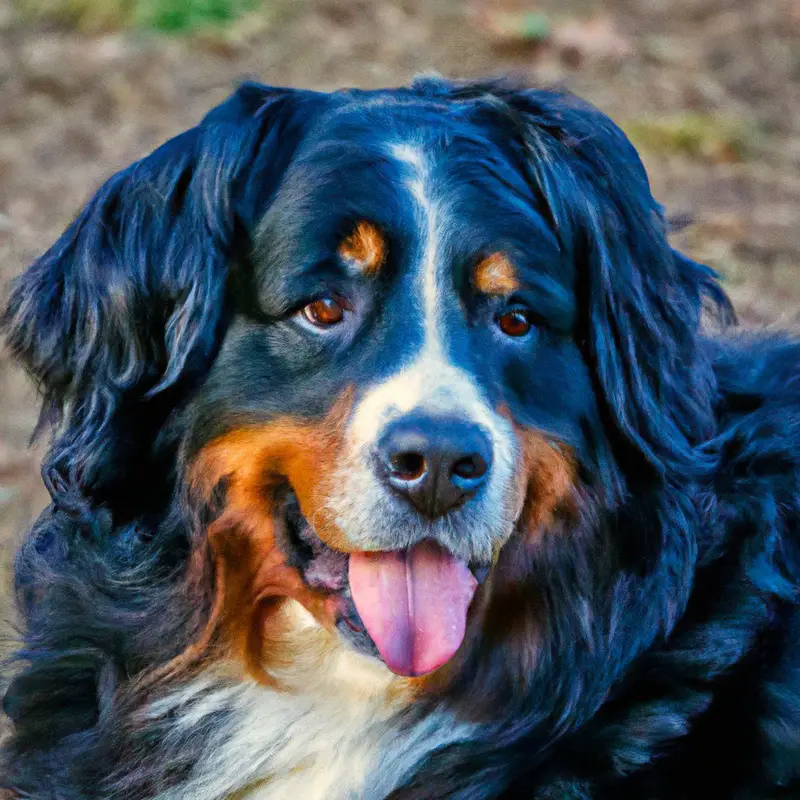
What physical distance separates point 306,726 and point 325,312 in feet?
3.02

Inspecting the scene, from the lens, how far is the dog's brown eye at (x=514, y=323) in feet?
9.05

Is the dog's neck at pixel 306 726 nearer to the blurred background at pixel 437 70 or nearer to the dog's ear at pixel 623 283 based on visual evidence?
the dog's ear at pixel 623 283

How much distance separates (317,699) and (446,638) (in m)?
0.37

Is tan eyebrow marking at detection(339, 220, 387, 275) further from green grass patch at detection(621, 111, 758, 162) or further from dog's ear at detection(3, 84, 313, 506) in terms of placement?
green grass patch at detection(621, 111, 758, 162)

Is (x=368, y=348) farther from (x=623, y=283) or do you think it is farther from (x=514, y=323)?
(x=623, y=283)

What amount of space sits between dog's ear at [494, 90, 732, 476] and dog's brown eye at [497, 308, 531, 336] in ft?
0.53

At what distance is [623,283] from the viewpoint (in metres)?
2.85

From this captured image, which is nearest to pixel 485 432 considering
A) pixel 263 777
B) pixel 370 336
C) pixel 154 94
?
pixel 370 336

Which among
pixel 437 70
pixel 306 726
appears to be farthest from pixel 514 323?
pixel 437 70

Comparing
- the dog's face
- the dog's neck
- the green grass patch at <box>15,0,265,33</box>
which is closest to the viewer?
the dog's face

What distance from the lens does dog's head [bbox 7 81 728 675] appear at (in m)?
2.63

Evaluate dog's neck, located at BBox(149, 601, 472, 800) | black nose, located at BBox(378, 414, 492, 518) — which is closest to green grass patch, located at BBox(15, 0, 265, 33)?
dog's neck, located at BBox(149, 601, 472, 800)

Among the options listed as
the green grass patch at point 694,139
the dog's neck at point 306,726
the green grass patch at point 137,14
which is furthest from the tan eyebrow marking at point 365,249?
the green grass patch at point 137,14

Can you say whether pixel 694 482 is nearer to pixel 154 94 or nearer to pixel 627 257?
pixel 627 257
